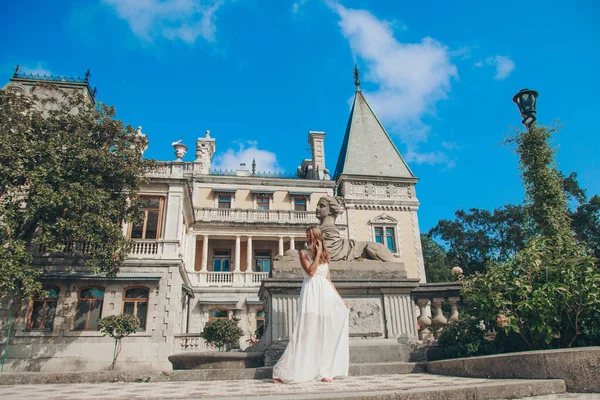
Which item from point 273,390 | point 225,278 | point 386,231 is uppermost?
point 386,231

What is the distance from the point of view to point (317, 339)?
551cm

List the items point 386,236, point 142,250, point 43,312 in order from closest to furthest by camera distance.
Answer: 1. point 43,312
2. point 142,250
3. point 386,236

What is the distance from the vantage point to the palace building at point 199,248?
19125 mm

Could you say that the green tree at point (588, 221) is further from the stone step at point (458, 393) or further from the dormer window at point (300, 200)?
the stone step at point (458, 393)

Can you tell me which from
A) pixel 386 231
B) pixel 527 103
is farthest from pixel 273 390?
pixel 386 231

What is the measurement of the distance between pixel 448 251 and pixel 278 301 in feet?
133

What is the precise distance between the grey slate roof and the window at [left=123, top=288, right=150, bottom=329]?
19467mm

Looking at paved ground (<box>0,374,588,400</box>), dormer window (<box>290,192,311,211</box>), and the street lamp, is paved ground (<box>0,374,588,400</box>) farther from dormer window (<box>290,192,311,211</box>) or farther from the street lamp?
dormer window (<box>290,192,311,211</box>)

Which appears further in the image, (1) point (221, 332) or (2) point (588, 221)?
(2) point (588, 221)

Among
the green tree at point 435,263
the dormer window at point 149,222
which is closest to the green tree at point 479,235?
the green tree at point 435,263

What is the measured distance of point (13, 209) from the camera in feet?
55.1

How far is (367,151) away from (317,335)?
33.1 metres

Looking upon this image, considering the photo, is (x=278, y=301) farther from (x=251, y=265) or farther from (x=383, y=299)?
(x=251, y=265)

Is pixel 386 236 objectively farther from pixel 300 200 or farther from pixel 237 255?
pixel 237 255
